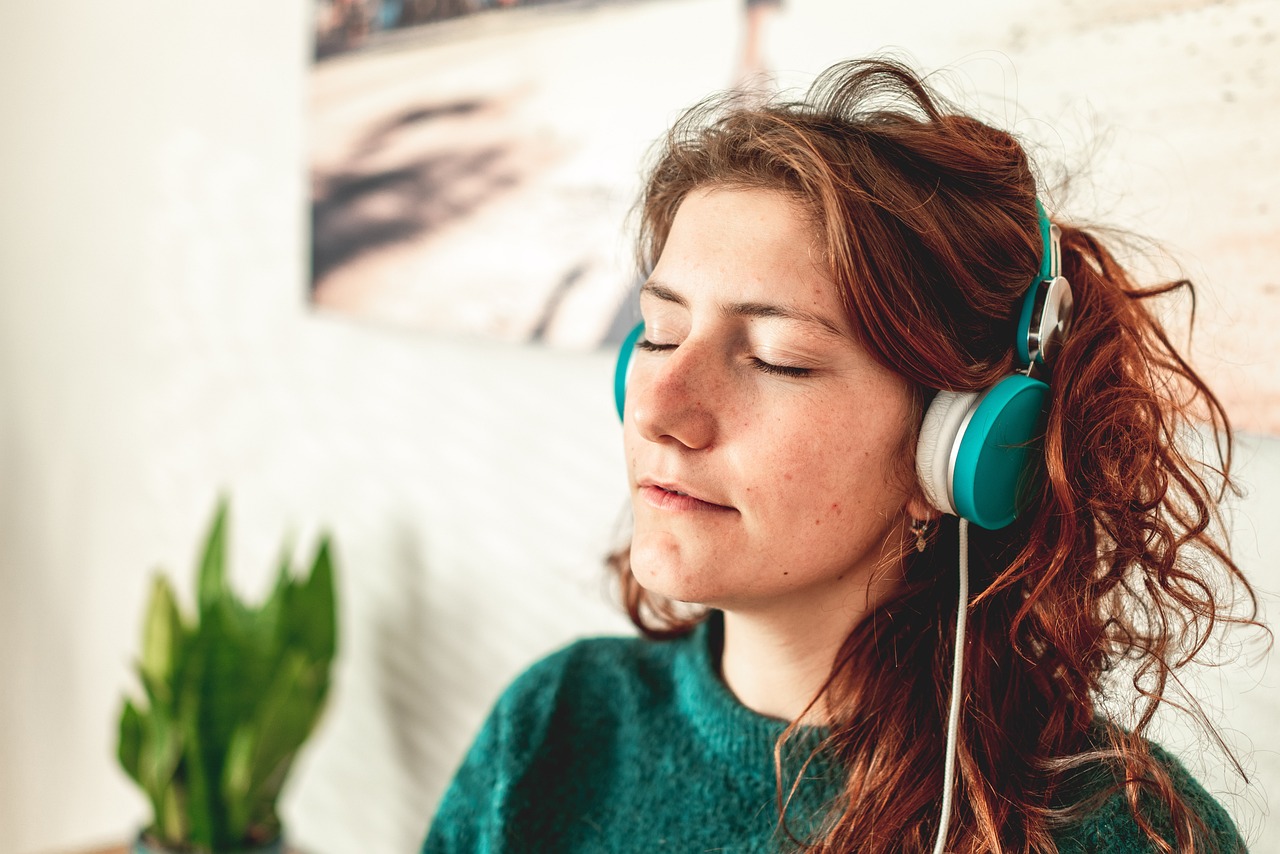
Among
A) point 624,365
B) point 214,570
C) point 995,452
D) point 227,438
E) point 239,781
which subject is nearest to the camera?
point 995,452

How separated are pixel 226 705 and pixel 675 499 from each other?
1.16m

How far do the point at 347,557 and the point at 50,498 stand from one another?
4.01ft

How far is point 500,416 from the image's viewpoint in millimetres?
1743

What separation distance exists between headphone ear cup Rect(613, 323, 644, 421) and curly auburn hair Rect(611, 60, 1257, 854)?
18 cm

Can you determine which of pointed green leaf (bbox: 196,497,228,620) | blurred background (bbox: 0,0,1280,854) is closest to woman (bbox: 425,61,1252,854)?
blurred background (bbox: 0,0,1280,854)

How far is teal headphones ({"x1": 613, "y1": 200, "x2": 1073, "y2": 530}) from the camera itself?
2.85ft

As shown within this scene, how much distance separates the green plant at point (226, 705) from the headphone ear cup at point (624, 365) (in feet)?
2.88

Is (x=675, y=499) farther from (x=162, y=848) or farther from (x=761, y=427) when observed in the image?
(x=162, y=848)

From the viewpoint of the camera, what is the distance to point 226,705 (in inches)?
70.5

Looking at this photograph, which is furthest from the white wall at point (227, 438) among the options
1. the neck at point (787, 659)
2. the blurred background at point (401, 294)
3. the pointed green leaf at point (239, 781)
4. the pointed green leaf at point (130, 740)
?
the neck at point (787, 659)

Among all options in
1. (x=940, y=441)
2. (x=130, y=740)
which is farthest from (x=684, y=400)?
(x=130, y=740)

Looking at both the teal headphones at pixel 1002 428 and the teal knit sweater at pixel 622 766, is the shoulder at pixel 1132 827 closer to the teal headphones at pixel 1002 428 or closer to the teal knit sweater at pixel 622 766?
the teal knit sweater at pixel 622 766

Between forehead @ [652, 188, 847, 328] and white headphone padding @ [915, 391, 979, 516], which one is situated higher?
forehead @ [652, 188, 847, 328]

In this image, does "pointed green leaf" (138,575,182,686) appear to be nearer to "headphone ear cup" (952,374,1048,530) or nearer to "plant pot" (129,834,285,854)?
"plant pot" (129,834,285,854)
